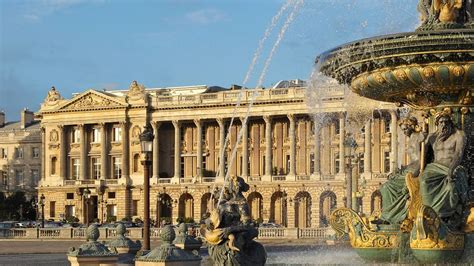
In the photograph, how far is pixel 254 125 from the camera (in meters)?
103

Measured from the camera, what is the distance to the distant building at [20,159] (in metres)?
123

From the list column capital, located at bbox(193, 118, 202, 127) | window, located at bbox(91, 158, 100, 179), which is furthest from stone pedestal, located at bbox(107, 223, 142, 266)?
window, located at bbox(91, 158, 100, 179)

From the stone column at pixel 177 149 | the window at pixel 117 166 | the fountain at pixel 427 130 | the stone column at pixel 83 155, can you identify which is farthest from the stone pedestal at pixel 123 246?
the stone column at pixel 83 155

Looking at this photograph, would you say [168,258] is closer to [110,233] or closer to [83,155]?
[110,233]

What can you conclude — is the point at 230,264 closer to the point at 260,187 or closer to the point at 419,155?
the point at 419,155

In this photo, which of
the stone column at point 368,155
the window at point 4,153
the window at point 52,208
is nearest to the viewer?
the stone column at point 368,155

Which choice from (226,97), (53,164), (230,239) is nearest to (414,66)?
(230,239)

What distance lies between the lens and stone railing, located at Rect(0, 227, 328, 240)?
54522 mm

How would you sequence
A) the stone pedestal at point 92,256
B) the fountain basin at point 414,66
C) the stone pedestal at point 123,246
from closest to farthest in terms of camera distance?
the fountain basin at point 414,66 → the stone pedestal at point 92,256 → the stone pedestal at point 123,246

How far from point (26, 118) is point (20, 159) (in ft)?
25.1

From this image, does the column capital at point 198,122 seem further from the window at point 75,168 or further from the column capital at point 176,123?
the window at point 75,168

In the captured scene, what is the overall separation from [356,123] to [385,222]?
740 cm

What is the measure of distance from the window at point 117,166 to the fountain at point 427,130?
307 ft

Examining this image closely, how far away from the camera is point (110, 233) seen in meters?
54.5
